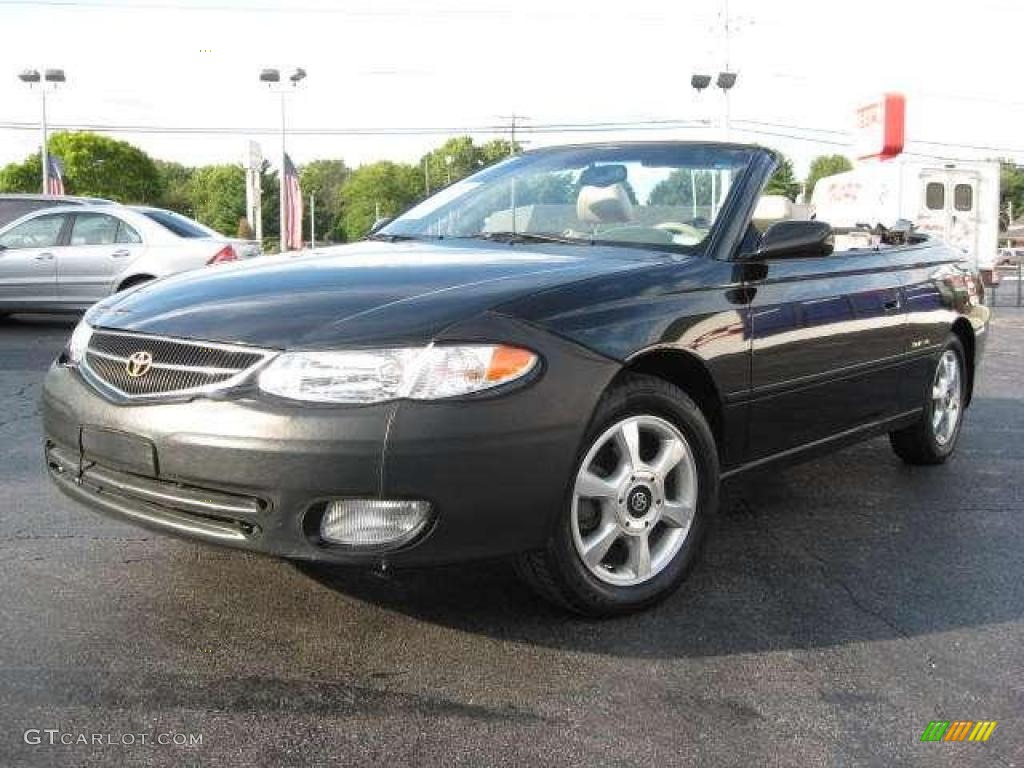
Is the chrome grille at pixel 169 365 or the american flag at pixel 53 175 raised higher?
the american flag at pixel 53 175

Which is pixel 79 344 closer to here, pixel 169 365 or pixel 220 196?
pixel 169 365

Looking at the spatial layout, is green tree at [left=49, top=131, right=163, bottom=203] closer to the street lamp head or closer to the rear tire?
the street lamp head

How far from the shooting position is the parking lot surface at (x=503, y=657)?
244cm

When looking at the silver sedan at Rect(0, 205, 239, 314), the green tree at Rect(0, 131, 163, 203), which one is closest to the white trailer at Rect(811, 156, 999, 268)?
the silver sedan at Rect(0, 205, 239, 314)

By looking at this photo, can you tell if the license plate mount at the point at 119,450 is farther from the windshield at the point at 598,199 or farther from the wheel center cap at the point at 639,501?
the windshield at the point at 598,199

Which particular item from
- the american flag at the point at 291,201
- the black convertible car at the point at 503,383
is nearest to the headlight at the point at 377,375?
the black convertible car at the point at 503,383

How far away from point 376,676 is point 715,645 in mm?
979

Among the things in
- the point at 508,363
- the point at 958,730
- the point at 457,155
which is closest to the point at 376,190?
the point at 457,155

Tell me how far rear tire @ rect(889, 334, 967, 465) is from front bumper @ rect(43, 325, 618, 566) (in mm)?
2847

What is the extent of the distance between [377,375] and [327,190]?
483ft

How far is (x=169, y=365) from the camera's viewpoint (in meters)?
2.92

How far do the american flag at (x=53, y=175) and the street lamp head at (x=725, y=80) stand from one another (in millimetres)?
18296

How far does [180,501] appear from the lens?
2.87 metres

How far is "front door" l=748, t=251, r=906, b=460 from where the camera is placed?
3746mm
